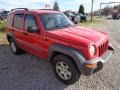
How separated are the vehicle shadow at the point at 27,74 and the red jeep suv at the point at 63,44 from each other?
37 cm

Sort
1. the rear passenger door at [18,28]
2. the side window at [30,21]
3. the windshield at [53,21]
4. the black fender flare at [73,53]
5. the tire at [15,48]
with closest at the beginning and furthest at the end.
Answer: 1. the black fender flare at [73,53]
2. the windshield at [53,21]
3. the side window at [30,21]
4. the rear passenger door at [18,28]
5. the tire at [15,48]

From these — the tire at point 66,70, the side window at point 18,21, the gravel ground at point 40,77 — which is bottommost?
the gravel ground at point 40,77

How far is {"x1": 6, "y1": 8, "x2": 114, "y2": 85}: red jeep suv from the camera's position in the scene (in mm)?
4031

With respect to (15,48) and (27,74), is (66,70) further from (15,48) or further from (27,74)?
(15,48)

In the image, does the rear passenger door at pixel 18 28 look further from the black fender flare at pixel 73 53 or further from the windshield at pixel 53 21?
the black fender flare at pixel 73 53

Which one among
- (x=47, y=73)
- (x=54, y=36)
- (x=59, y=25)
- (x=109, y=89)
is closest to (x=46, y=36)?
(x=54, y=36)

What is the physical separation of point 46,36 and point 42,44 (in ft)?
1.14

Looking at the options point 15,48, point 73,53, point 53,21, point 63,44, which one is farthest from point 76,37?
point 15,48

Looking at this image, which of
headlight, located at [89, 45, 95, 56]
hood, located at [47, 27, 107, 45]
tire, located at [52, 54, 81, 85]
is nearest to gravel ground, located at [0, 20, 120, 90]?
tire, located at [52, 54, 81, 85]

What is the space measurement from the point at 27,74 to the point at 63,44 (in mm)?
1592

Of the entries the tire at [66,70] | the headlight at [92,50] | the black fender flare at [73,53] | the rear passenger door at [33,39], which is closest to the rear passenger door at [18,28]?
the rear passenger door at [33,39]

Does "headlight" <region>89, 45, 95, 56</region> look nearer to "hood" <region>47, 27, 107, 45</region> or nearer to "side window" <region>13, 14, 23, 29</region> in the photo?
"hood" <region>47, 27, 107, 45</region>

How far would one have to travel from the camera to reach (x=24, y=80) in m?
4.81

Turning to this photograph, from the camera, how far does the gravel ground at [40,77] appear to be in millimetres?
4426
